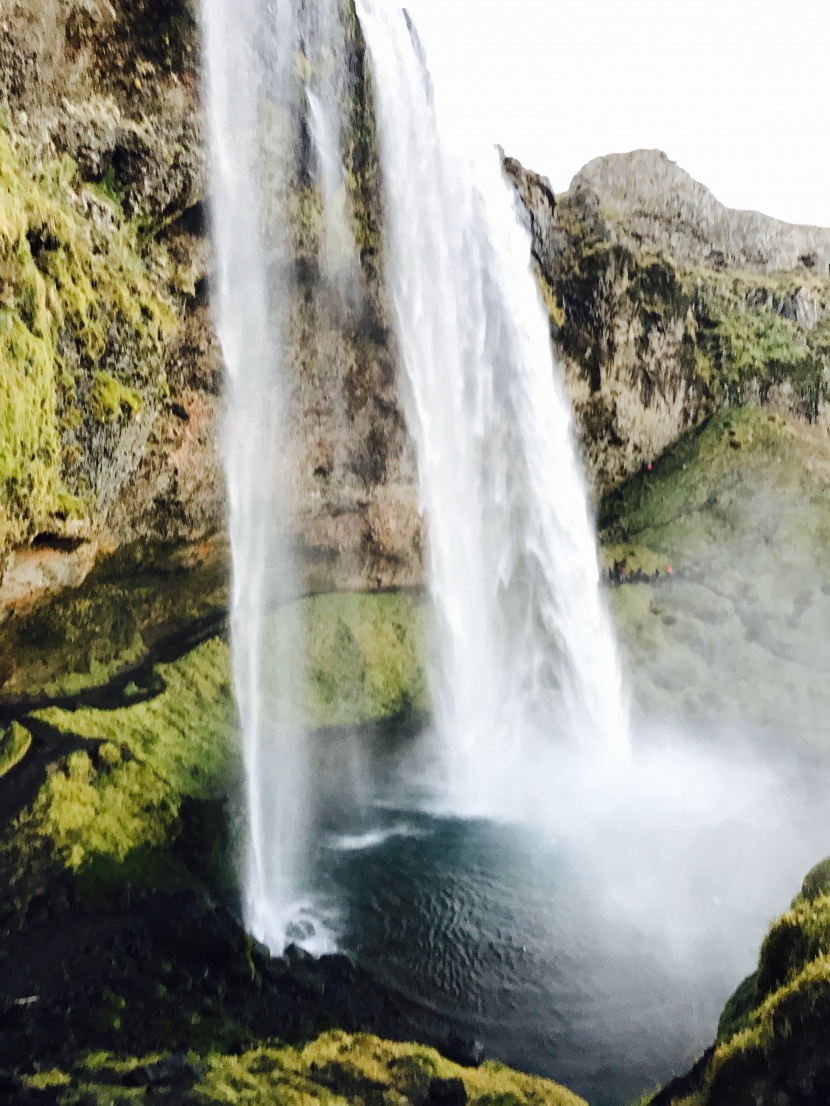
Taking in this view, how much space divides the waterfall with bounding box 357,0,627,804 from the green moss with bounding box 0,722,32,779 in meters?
8.95

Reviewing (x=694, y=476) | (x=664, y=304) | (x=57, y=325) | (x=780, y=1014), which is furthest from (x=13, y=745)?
(x=664, y=304)

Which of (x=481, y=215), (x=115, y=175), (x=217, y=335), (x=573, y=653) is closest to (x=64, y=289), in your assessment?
(x=115, y=175)

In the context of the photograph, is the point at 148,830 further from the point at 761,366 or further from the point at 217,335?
the point at 761,366

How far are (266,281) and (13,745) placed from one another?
9790mm

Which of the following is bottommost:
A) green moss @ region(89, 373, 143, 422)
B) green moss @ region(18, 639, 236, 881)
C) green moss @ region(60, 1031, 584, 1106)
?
green moss @ region(60, 1031, 584, 1106)

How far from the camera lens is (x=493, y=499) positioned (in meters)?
18.4

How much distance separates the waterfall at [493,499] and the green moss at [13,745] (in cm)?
895

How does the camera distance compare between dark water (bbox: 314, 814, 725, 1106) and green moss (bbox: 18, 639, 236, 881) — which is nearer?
dark water (bbox: 314, 814, 725, 1106)

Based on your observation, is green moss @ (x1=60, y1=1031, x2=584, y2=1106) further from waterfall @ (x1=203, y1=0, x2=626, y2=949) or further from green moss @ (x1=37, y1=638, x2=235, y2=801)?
green moss @ (x1=37, y1=638, x2=235, y2=801)

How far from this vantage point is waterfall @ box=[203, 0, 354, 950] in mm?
12766

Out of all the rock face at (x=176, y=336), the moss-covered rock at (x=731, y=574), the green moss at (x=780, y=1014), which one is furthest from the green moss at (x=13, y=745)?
the moss-covered rock at (x=731, y=574)

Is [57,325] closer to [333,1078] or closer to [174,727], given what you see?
[174,727]

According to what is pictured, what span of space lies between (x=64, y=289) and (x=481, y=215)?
1099cm

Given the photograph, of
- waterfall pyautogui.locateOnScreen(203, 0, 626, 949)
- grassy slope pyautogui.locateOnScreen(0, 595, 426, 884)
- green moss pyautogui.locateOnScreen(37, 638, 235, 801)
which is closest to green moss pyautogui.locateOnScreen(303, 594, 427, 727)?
grassy slope pyautogui.locateOnScreen(0, 595, 426, 884)
